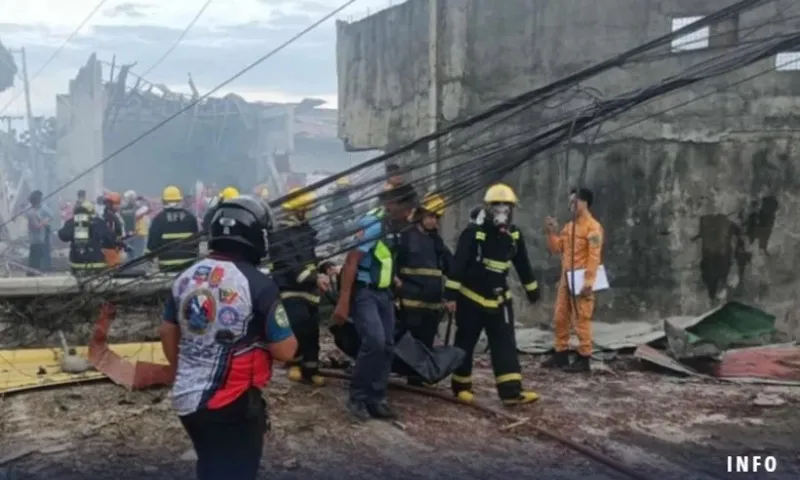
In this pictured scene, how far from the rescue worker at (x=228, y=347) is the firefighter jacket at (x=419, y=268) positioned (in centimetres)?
349

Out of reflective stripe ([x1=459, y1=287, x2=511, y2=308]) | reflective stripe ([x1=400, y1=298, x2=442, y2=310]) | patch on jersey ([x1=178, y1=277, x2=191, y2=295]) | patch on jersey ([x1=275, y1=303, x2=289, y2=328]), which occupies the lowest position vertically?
reflective stripe ([x1=400, y1=298, x2=442, y2=310])

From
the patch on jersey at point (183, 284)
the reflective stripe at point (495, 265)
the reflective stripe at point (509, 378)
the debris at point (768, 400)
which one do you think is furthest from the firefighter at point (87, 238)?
the patch on jersey at point (183, 284)

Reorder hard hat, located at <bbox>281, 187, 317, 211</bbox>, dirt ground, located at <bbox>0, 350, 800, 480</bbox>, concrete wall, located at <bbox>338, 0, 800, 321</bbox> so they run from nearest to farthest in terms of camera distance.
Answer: dirt ground, located at <bbox>0, 350, 800, 480</bbox> → hard hat, located at <bbox>281, 187, 317, 211</bbox> → concrete wall, located at <bbox>338, 0, 800, 321</bbox>

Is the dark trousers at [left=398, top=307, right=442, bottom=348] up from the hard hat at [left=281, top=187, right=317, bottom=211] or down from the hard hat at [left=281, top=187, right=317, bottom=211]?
down

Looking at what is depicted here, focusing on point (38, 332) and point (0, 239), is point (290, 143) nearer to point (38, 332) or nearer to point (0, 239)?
point (0, 239)

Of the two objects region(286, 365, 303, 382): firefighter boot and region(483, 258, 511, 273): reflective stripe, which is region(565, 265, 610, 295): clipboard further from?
region(286, 365, 303, 382): firefighter boot

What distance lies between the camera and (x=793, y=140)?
10.1 meters

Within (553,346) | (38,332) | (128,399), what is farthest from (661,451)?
(38,332)

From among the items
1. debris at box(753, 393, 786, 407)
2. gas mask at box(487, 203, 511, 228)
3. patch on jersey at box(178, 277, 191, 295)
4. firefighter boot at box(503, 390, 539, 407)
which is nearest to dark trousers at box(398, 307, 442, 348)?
firefighter boot at box(503, 390, 539, 407)

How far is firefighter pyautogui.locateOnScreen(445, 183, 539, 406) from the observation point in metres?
7.29

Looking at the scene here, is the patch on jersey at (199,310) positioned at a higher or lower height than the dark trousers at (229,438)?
higher

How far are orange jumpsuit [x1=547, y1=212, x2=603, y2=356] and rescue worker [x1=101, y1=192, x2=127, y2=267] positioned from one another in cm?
603

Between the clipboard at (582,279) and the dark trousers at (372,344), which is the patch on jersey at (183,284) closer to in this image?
the dark trousers at (372,344)

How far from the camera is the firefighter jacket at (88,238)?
1190cm
